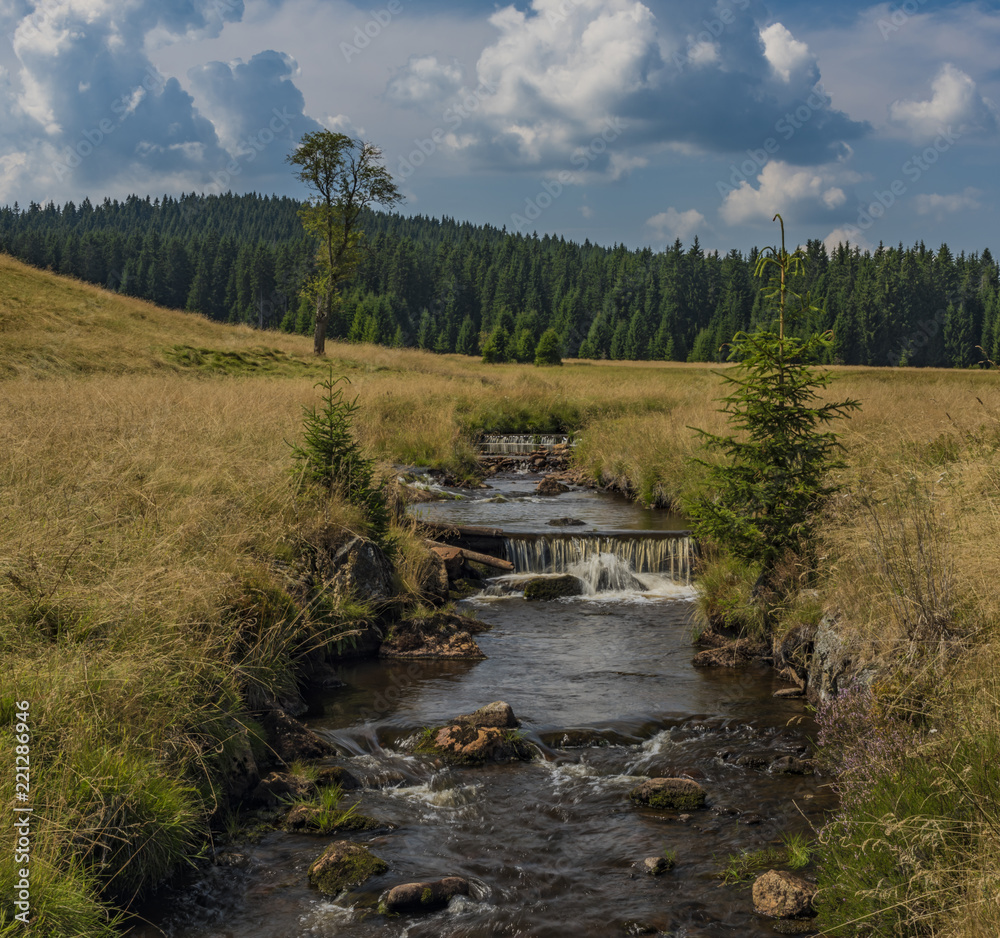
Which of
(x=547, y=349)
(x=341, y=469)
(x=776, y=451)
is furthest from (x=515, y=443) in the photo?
(x=547, y=349)

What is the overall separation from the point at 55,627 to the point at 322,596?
3.17 meters

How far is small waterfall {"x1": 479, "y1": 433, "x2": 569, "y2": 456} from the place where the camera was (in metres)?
26.1

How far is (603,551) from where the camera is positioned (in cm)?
1287

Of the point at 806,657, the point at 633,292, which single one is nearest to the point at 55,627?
the point at 806,657

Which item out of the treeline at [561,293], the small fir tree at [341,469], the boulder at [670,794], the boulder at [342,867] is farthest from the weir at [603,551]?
the treeline at [561,293]

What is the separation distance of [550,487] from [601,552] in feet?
22.9

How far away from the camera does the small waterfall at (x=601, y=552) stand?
41.6 ft

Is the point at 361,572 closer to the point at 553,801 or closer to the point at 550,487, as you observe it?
the point at 553,801

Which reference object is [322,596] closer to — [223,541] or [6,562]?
[223,541]

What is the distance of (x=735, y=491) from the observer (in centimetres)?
911

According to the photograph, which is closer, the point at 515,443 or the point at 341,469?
the point at 341,469

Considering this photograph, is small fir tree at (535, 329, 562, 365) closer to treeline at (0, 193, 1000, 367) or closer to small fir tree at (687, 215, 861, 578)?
treeline at (0, 193, 1000, 367)

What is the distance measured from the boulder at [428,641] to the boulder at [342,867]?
13.5ft

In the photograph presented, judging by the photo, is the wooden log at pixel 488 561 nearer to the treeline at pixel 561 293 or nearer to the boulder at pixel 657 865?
the boulder at pixel 657 865
